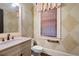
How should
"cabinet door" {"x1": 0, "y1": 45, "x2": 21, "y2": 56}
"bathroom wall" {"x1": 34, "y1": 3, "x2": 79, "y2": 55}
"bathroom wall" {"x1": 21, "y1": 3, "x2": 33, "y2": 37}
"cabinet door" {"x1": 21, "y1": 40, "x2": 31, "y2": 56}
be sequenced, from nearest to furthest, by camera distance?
"cabinet door" {"x1": 0, "y1": 45, "x2": 21, "y2": 56}, "cabinet door" {"x1": 21, "y1": 40, "x2": 31, "y2": 56}, "bathroom wall" {"x1": 34, "y1": 3, "x2": 79, "y2": 55}, "bathroom wall" {"x1": 21, "y1": 3, "x2": 33, "y2": 37}

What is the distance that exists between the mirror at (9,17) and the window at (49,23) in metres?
0.91

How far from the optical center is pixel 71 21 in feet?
8.99

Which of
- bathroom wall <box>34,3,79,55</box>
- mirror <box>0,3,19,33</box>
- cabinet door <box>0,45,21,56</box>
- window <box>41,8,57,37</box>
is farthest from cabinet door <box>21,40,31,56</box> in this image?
window <box>41,8,57,37</box>

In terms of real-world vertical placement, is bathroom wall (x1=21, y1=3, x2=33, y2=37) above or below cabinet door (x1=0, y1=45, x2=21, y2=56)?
above

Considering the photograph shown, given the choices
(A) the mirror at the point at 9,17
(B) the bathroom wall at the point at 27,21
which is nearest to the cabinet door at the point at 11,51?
(A) the mirror at the point at 9,17

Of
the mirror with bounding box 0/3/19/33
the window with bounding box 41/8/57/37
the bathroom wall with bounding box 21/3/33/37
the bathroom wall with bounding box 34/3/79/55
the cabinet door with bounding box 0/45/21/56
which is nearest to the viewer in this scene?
the cabinet door with bounding box 0/45/21/56

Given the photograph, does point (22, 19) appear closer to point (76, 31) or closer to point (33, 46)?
point (33, 46)

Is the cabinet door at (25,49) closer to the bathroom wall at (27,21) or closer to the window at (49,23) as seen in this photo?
the bathroom wall at (27,21)

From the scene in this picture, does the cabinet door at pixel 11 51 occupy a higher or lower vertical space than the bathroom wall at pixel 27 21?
lower

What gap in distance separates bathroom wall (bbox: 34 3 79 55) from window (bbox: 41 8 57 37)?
8.7 inches

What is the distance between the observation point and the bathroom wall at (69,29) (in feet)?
8.75

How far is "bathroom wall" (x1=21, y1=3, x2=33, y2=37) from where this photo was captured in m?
2.82

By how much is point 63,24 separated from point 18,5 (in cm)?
132

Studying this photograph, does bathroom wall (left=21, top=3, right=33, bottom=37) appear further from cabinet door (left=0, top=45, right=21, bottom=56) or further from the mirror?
cabinet door (left=0, top=45, right=21, bottom=56)
